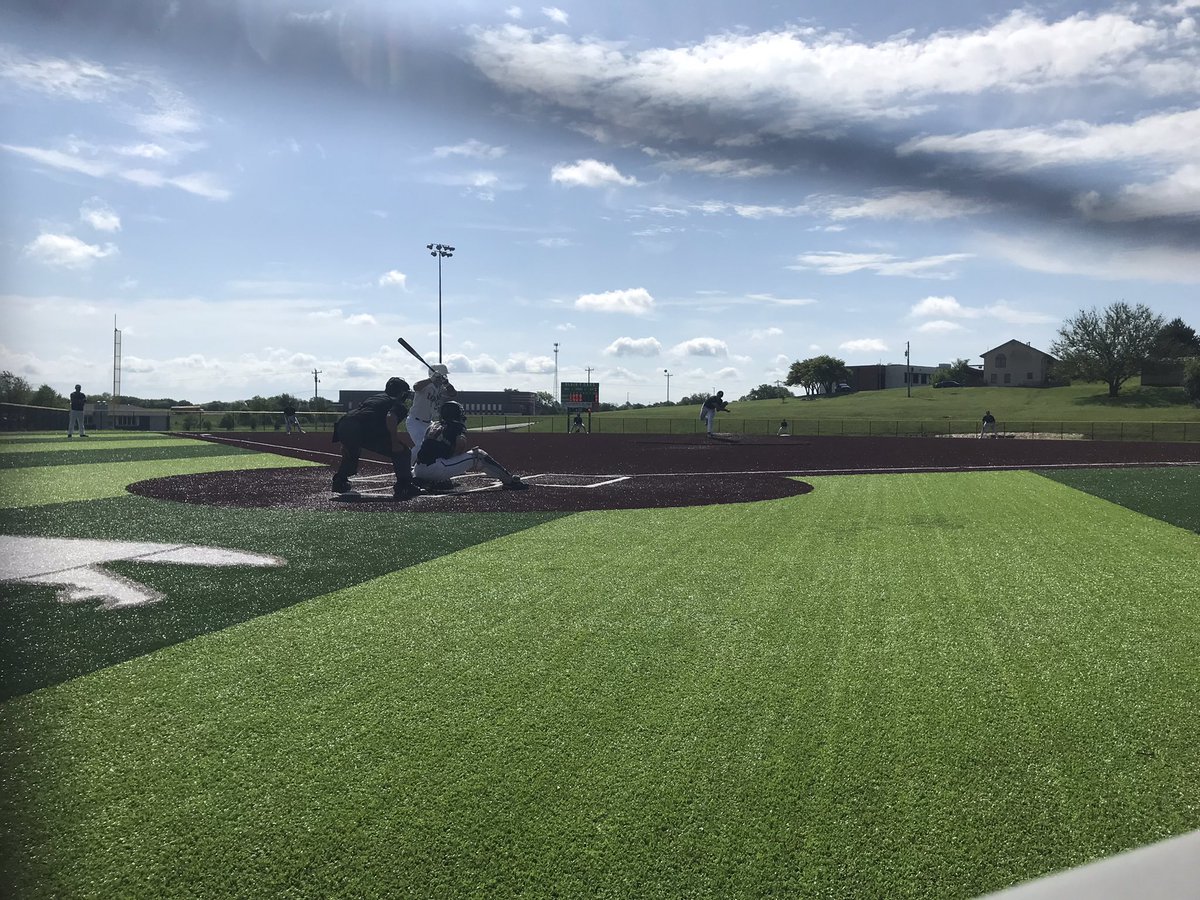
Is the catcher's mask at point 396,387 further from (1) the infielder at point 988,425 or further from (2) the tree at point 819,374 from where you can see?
(2) the tree at point 819,374

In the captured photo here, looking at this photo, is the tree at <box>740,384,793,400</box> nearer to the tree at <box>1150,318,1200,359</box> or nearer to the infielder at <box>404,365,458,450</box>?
the tree at <box>1150,318,1200,359</box>

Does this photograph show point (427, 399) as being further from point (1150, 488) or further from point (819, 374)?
point (819, 374)

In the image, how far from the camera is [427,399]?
13.6m

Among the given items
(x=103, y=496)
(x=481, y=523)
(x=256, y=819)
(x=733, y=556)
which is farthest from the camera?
(x=103, y=496)

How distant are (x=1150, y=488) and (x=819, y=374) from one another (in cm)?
11361

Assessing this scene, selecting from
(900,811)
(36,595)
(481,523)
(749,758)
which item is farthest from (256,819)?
(481,523)

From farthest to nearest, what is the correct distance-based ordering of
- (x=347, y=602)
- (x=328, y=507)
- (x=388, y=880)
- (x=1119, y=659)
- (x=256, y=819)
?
(x=328, y=507)
(x=347, y=602)
(x=1119, y=659)
(x=256, y=819)
(x=388, y=880)

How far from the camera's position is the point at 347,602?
6.14 meters

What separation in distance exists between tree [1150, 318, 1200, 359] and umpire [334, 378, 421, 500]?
95.3 m

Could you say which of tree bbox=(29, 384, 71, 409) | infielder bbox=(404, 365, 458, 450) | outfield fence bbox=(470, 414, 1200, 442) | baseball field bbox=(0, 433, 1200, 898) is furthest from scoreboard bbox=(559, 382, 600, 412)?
tree bbox=(29, 384, 71, 409)

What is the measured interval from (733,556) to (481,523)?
3668 millimetres

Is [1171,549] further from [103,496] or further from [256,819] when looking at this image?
[103,496]

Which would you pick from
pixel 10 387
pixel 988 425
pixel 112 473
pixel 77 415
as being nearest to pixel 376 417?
pixel 112 473

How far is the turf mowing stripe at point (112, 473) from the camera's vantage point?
1320 centimetres
